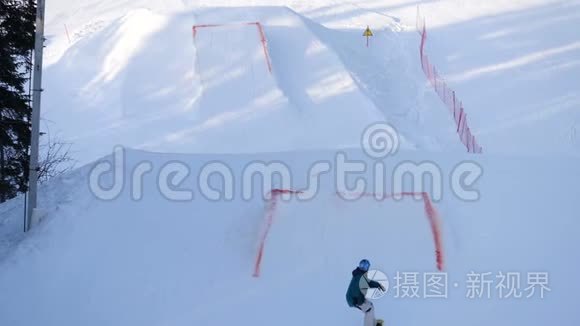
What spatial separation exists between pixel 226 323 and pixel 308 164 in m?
3.89

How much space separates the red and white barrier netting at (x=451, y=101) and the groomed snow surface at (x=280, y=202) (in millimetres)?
275

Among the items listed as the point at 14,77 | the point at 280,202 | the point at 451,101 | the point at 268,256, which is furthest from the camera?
the point at 451,101

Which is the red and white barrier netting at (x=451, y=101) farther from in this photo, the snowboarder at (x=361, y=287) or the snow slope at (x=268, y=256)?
the snowboarder at (x=361, y=287)

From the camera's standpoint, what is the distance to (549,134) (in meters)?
16.1

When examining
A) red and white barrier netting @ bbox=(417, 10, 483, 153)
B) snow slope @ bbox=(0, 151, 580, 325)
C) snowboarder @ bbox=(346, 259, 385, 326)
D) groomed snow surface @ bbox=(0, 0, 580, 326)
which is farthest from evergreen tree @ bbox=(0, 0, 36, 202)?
red and white barrier netting @ bbox=(417, 10, 483, 153)

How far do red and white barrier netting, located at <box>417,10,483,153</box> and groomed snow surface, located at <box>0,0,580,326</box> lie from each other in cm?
28

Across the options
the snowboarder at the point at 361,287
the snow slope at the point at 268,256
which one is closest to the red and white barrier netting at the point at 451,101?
the snow slope at the point at 268,256

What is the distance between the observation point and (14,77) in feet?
45.5

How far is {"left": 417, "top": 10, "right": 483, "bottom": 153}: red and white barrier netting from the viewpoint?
16109mm

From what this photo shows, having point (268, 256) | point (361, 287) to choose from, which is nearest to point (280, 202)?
point (268, 256)

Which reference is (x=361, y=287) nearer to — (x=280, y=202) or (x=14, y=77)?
(x=280, y=202)

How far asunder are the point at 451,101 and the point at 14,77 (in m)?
12.4

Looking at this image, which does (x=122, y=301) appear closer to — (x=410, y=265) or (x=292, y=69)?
(x=410, y=265)

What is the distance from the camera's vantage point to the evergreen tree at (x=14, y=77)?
13609 mm
